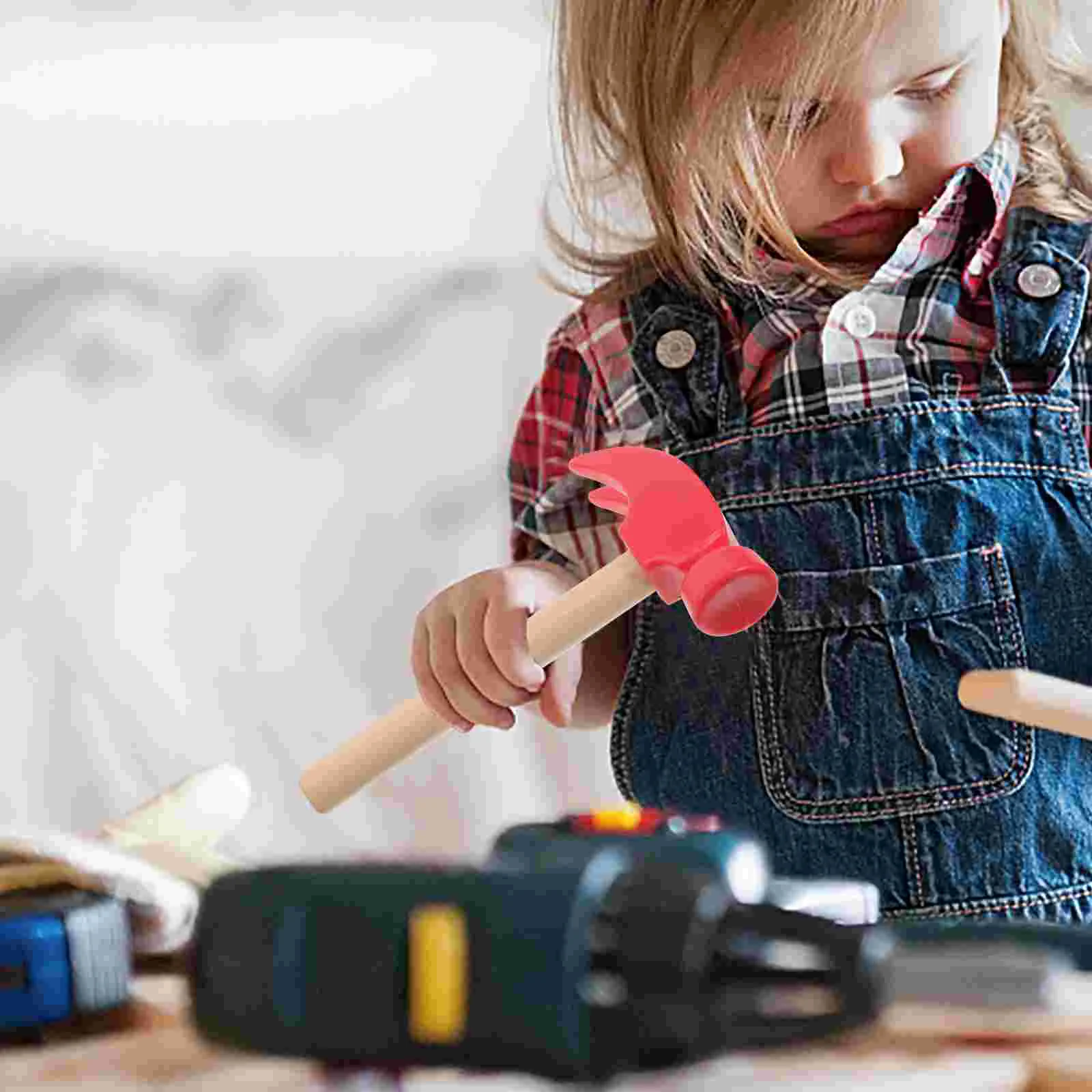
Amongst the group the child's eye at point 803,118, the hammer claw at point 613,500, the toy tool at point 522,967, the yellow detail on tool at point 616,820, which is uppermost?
the child's eye at point 803,118

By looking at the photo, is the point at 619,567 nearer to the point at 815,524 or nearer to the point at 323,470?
the point at 815,524

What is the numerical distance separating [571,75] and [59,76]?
1.54 ft

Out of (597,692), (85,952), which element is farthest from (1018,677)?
(597,692)

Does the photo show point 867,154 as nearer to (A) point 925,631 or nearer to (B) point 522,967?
(A) point 925,631

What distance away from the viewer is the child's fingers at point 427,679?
2.57 ft

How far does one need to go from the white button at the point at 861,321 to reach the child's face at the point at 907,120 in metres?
0.05

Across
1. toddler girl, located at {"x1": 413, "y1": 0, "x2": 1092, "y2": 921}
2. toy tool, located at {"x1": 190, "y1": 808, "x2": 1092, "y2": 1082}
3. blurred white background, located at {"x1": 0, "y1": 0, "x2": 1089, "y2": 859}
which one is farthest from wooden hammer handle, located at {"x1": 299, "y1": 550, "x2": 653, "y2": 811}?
blurred white background, located at {"x1": 0, "y1": 0, "x2": 1089, "y2": 859}

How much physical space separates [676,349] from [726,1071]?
579mm

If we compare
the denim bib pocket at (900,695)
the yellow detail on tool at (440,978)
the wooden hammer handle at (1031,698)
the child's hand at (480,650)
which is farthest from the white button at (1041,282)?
the yellow detail on tool at (440,978)

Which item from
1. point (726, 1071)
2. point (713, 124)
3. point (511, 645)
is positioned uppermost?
point (713, 124)

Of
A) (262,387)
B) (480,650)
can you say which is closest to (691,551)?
(480,650)

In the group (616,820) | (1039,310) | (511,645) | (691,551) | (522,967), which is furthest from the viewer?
(1039,310)

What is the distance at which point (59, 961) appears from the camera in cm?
44

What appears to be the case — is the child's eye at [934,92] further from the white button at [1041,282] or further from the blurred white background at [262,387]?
the blurred white background at [262,387]
